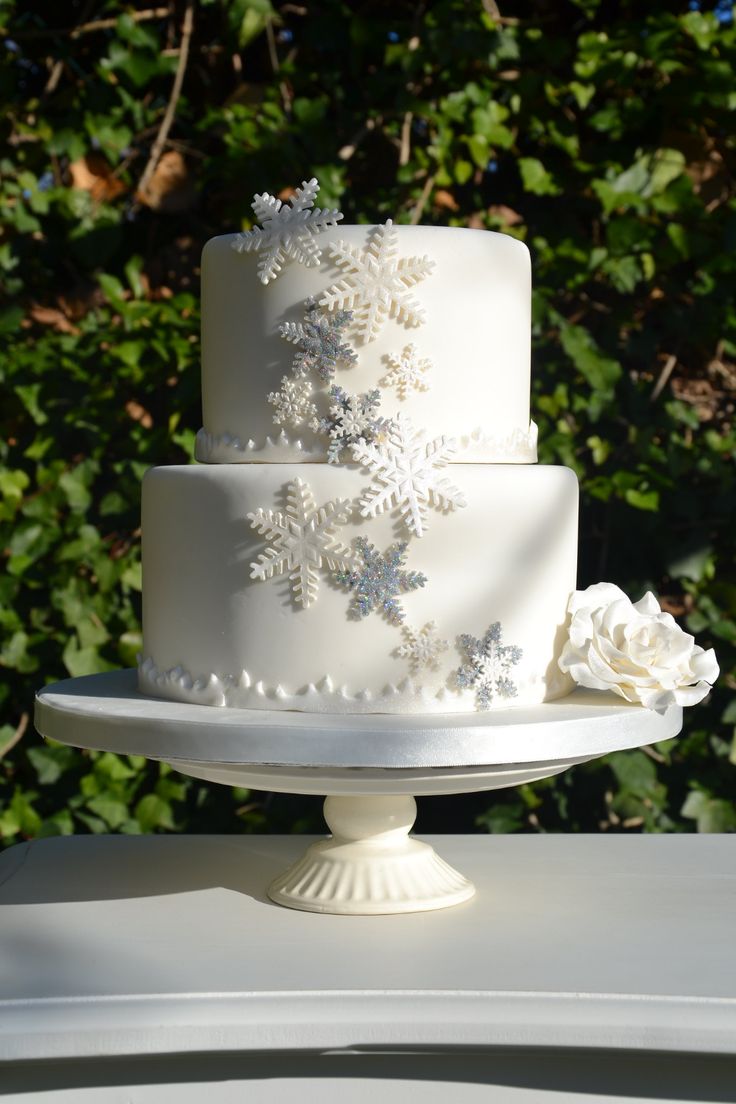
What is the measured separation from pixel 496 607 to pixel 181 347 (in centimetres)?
110

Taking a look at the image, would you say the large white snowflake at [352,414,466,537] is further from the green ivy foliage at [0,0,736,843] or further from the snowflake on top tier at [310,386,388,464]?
the green ivy foliage at [0,0,736,843]

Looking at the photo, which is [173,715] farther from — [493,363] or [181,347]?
[181,347]

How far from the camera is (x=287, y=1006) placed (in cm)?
119

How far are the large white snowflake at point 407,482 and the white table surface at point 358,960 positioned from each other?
452 millimetres

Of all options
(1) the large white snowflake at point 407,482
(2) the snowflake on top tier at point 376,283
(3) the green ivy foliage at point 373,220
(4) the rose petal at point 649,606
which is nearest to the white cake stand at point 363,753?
(4) the rose petal at point 649,606

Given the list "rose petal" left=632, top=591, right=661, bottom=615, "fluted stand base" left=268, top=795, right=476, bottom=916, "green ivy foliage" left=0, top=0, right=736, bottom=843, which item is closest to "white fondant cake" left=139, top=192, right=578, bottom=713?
"rose petal" left=632, top=591, right=661, bottom=615

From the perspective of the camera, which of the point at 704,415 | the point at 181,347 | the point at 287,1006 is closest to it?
the point at 287,1006

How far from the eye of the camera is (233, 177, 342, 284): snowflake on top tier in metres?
1.43

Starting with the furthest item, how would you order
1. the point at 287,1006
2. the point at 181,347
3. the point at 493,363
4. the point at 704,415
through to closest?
the point at 704,415 < the point at 181,347 < the point at 493,363 < the point at 287,1006

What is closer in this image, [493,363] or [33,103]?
[493,363]

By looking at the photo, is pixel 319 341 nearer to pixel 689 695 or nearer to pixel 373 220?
pixel 689 695

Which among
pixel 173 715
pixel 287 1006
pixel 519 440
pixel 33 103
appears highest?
pixel 33 103

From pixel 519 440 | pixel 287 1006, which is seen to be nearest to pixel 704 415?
pixel 519 440

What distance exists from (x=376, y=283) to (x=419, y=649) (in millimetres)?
406
